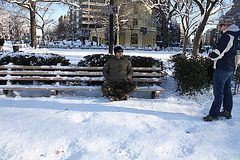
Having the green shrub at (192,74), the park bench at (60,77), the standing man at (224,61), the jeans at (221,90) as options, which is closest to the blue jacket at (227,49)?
the standing man at (224,61)

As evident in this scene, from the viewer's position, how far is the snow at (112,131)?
7.98ft

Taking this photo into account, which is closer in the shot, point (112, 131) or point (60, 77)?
point (112, 131)

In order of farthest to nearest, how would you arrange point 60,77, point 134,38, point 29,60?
point 134,38, point 29,60, point 60,77

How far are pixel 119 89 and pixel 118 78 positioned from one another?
281 millimetres

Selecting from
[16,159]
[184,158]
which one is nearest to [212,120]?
[184,158]

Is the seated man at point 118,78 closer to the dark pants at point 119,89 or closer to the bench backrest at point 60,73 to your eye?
the dark pants at point 119,89

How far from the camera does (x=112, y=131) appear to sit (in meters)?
3.00

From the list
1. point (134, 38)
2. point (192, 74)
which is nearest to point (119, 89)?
point (192, 74)

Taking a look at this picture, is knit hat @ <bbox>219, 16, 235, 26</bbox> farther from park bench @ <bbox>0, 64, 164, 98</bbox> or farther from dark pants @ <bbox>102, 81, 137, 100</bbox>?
dark pants @ <bbox>102, 81, 137, 100</bbox>

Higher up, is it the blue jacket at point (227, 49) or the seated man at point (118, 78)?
the blue jacket at point (227, 49)

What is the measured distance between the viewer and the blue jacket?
3.20 metres

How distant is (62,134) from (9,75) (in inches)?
126

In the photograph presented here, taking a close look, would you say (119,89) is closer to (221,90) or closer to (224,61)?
(221,90)

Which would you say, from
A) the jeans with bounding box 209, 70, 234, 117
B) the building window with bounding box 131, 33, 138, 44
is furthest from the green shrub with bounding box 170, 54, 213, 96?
the building window with bounding box 131, 33, 138, 44
